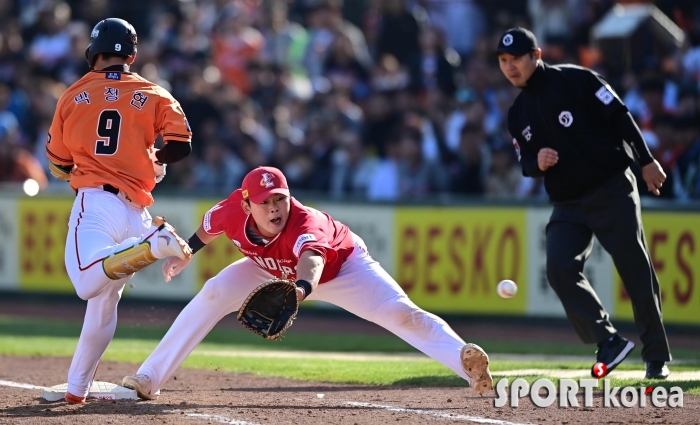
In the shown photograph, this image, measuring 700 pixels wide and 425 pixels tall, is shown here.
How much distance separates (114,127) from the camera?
261 inches

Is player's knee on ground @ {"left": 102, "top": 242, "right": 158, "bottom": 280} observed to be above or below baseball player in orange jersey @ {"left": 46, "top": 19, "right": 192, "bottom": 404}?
below

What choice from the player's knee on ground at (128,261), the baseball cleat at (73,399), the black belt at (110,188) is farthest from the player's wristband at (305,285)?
the baseball cleat at (73,399)

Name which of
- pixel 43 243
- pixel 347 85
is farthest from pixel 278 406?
pixel 347 85

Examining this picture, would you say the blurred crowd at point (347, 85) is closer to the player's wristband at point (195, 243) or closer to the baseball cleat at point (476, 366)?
the baseball cleat at point (476, 366)

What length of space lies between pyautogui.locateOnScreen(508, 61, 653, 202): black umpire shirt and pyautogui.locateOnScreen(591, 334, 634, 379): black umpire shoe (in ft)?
3.48

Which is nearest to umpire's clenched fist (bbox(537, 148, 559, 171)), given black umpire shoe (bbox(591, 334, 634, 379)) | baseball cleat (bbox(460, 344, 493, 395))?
black umpire shoe (bbox(591, 334, 634, 379))

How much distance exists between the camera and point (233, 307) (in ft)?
22.2

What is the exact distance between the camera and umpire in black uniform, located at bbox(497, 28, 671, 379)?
7340 millimetres

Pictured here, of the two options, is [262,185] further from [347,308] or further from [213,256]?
[213,256]

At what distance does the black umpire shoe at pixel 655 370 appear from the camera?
7398 millimetres

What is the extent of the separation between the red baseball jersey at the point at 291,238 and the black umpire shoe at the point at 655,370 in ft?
7.74

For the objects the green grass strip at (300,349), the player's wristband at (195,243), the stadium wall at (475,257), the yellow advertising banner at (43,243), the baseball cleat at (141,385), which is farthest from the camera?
the yellow advertising banner at (43,243)

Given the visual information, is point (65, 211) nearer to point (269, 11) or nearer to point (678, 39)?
point (269, 11)

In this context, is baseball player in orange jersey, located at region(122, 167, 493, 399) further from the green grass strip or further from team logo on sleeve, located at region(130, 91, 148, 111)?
the green grass strip
